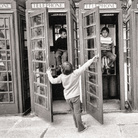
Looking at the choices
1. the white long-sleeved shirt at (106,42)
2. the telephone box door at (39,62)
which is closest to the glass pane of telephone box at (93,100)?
the telephone box door at (39,62)

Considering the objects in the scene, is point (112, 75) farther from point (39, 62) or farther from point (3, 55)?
point (3, 55)

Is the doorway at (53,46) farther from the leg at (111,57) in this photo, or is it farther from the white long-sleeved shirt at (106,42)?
the leg at (111,57)

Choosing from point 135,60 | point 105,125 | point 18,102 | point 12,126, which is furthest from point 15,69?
point 135,60

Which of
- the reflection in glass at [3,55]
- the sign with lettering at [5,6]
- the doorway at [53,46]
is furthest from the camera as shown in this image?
the doorway at [53,46]

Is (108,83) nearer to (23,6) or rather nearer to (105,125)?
(105,125)

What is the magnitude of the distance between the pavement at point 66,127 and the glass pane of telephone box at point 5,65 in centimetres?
50

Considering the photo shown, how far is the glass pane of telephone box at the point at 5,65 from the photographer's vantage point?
5.25m

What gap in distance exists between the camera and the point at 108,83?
21.2 ft

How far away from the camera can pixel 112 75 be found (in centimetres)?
642

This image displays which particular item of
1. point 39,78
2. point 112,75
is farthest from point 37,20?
point 112,75

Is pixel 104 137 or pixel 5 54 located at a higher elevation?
pixel 5 54

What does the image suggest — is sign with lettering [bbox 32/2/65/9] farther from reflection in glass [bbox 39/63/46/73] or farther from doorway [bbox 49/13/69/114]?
reflection in glass [bbox 39/63/46/73]

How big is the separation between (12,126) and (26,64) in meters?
1.61

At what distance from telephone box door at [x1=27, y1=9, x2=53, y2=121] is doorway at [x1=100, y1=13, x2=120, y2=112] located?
5.49 ft
